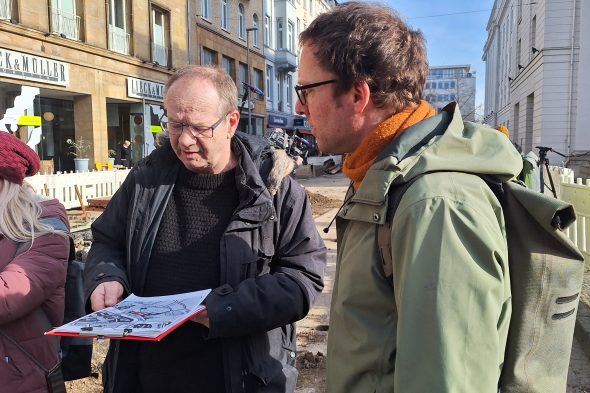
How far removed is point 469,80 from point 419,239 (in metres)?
93.4

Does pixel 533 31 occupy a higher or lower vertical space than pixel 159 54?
higher

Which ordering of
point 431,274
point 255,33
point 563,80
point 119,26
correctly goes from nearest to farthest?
point 431,274 → point 119,26 → point 563,80 → point 255,33

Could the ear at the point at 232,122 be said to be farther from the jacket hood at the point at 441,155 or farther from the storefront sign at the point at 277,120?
the storefront sign at the point at 277,120

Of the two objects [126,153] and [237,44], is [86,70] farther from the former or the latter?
[237,44]

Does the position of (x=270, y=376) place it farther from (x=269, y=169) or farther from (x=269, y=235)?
(x=269, y=169)

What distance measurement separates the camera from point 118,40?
59.3 ft

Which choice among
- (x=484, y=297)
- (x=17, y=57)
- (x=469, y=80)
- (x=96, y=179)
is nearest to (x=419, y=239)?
(x=484, y=297)

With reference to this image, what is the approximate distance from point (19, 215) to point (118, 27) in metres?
18.1

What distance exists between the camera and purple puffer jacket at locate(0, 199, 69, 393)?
6.27 ft

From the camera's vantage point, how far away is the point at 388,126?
1313 mm

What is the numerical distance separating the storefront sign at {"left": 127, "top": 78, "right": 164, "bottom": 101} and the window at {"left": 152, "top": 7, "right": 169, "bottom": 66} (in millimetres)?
1099

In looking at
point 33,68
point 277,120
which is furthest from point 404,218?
point 277,120

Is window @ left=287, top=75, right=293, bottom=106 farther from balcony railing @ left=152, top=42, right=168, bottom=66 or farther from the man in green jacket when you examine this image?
the man in green jacket

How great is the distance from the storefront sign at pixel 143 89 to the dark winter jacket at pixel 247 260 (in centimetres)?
1752
